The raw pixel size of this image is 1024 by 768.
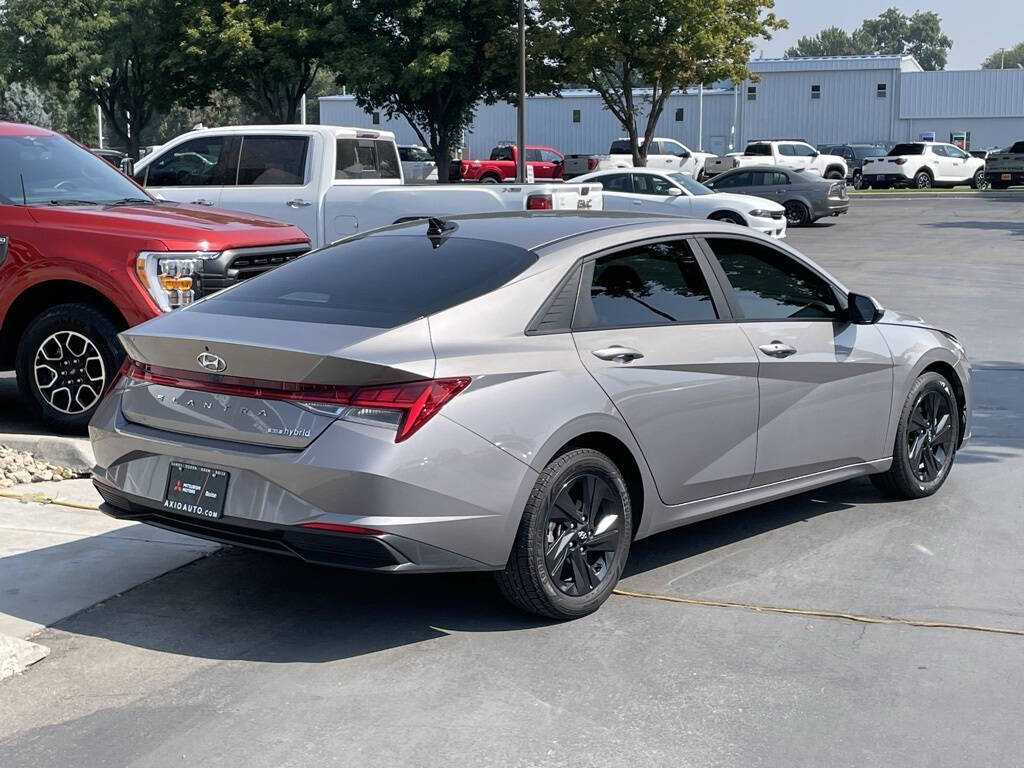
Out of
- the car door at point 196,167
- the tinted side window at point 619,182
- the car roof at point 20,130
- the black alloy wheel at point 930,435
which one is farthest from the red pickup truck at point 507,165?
the black alloy wheel at point 930,435

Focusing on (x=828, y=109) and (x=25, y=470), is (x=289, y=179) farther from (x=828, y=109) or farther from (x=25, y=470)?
(x=828, y=109)

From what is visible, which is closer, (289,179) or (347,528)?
(347,528)

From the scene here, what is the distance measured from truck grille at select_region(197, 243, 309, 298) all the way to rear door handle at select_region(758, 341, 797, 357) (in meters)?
3.62

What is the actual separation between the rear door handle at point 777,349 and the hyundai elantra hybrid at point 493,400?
11 millimetres

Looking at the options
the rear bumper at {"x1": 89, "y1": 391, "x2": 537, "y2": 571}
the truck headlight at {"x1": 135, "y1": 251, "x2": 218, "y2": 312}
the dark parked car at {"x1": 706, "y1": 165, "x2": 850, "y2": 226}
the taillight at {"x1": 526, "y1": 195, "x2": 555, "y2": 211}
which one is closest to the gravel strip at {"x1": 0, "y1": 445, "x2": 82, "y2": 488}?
the truck headlight at {"x1": 135, "y1": 251, "x2": 218, "y2": 312}

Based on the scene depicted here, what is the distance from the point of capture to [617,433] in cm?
518

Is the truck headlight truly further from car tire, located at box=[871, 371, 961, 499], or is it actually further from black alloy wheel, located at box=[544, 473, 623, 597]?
car tire, located at box=[871, 371, 961, 499]

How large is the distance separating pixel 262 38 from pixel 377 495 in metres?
38.5

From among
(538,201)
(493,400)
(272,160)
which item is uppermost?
(272,160)

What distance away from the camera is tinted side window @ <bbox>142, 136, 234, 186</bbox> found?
1374 centimetres

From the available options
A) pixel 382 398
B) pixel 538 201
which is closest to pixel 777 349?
pixel 382 398

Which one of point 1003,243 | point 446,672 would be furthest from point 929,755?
point 1003,243

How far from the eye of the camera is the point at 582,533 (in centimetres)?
513

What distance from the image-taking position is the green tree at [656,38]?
35.7m
